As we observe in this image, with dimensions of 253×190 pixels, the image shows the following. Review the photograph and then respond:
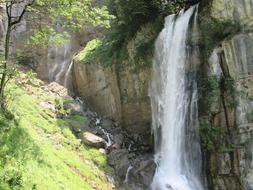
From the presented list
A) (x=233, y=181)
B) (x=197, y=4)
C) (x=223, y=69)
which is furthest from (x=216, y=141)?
(x=197, y=4)

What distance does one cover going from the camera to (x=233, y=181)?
648 inches

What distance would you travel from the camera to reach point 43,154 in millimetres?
13734

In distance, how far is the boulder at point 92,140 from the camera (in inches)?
766

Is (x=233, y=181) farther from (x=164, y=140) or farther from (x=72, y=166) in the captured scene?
(x=72, y=166)

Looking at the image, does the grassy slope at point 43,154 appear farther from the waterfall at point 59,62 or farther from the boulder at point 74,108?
the waterfall at point 59,62

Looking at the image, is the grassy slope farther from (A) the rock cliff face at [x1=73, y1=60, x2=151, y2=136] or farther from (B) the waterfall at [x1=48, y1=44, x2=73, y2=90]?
(B) the waterfall at [x1=48, y1=44, x2=73, y2=90]

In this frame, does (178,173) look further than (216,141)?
Yes

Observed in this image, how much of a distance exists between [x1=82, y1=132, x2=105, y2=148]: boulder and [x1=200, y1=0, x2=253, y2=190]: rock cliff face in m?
5.19

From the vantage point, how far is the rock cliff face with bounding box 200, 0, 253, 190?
16234 millimetres

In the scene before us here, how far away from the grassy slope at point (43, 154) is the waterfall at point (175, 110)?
305cm

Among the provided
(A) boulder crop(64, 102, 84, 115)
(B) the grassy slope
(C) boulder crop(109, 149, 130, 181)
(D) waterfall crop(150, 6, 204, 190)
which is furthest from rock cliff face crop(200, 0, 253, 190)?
(A) boulder crop(64, 102, 84, 115)

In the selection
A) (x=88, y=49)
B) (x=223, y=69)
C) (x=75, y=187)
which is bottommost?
(x=75, y=187)

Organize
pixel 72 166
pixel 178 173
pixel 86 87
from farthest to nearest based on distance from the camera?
1. pixel 86 87
2. pixel 178 173
3. pixel 72 166

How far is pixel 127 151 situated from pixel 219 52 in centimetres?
653
